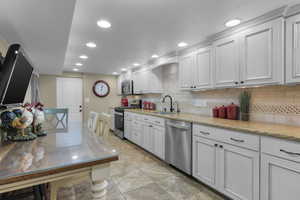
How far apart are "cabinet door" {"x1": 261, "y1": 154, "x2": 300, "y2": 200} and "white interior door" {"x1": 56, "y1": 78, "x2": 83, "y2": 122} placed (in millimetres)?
5552

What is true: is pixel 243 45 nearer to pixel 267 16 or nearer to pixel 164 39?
pixel 267 16

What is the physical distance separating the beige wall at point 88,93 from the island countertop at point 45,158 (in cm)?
443

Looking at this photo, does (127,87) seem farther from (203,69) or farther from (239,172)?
(239,172)

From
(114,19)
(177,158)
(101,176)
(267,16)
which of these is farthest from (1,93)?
(267,16)

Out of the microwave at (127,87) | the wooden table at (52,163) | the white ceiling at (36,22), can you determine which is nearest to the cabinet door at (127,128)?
the microwave at (127,87)

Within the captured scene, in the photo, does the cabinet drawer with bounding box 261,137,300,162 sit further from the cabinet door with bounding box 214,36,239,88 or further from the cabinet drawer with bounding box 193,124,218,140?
the cabinet door with bounding box 214,36,239,88

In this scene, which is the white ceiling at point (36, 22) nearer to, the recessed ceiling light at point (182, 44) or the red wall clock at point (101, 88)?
the recessed ceiling light at point (182, 44)

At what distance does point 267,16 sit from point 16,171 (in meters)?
2.60

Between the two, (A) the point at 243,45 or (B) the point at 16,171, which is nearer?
(B) the point at 16,171

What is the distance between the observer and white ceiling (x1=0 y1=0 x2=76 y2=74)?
118 centimetres

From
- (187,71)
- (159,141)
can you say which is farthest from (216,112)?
(159,141)

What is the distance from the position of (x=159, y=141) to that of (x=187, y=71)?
144 centimetres

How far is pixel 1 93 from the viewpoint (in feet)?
4.10

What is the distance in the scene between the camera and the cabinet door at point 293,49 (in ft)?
5.00
